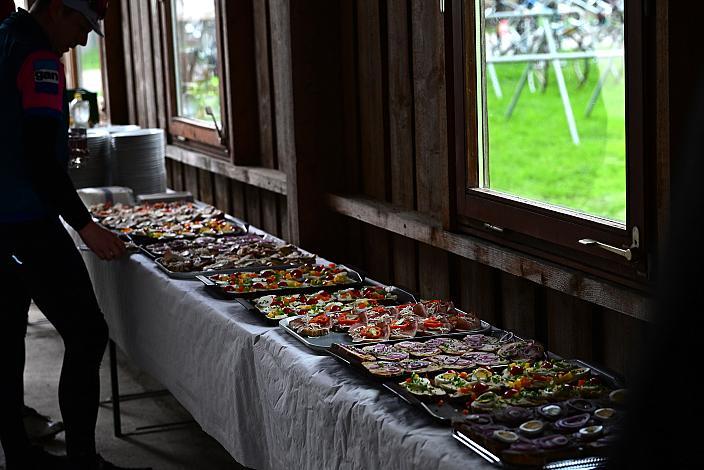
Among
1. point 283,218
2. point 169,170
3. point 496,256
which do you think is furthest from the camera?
point 169,170

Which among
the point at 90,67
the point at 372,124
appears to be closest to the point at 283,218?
the point at 372,124

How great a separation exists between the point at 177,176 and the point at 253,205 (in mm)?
1505

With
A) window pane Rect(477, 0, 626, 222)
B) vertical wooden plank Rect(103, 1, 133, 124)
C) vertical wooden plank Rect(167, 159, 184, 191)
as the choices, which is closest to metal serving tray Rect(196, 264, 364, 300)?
vertical wooden plank Rect(167, 159, 184, 191)

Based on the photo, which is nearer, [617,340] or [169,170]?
[617,340]

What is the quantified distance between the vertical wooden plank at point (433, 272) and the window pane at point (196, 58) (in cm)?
236

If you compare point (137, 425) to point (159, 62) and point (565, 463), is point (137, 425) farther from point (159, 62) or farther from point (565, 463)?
point (565, 463)

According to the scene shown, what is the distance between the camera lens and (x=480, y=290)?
323 centimetres

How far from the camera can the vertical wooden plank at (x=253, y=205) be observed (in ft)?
17.3

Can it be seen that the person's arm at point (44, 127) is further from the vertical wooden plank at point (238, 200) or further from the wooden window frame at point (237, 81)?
the vertical wooden plank at point (238, 200)

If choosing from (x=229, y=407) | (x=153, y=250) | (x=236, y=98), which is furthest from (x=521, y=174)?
(x=229, y=407)

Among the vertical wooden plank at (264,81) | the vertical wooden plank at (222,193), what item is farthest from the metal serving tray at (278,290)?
the vertical wooden plank at (222,193)

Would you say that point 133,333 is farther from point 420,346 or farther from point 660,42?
point 660,42

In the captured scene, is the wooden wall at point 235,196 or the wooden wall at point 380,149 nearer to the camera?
the wooden wall at point 380,149

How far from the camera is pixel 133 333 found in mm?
4012
